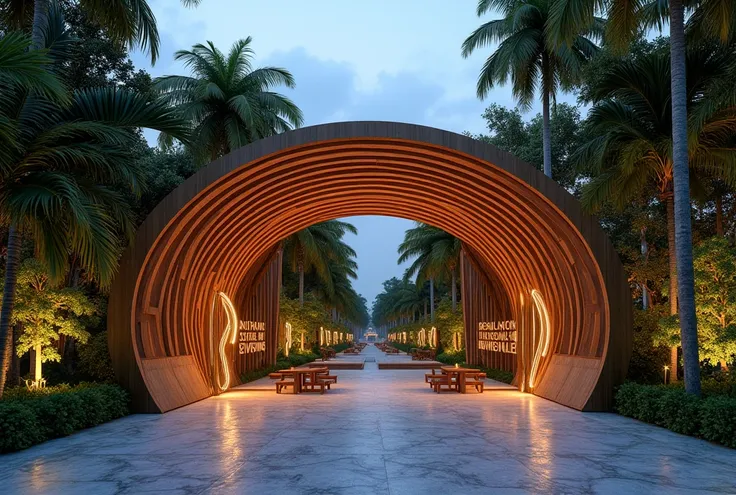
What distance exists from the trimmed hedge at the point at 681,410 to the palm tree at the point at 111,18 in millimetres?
11674

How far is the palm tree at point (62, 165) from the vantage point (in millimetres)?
9891

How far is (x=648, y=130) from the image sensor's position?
48.1ft

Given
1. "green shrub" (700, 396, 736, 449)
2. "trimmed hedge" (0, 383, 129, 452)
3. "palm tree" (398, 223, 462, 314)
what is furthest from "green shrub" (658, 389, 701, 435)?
"palm tree" (398, 223, 462, 314)

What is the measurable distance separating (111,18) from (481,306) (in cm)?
1968

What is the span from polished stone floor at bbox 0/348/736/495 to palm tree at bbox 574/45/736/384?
5.00m

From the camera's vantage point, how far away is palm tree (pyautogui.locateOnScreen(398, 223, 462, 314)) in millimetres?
34719

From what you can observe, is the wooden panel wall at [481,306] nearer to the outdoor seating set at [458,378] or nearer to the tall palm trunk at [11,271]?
the outdoor seating set at [458,378]

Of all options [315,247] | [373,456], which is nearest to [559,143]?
[315,247]

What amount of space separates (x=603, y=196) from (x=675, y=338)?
3.33m

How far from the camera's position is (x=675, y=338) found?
1323cm

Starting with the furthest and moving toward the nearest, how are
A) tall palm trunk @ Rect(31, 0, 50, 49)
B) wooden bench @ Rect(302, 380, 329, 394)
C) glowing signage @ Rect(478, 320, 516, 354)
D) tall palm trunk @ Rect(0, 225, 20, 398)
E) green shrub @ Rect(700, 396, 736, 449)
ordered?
glowing signage @ Rect(478, 320, 516, 354) → wooden bench @ Rect(302, 380, 329, 394) → tall palm trunk @ Rect(31, 0, 50, 49) → tall palm trunk @ Rect(0, 225, 20, 398) → green shrub @ Rect(700, 396, 736, 449)

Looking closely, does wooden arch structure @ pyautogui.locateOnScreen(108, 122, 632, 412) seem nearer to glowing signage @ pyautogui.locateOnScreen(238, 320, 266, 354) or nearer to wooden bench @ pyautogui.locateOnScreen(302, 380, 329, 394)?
glowing signage @ pyautogui.locateOnScreen(238, 320, 266, 354)

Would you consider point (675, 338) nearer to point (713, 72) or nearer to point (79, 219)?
point (713, 72)

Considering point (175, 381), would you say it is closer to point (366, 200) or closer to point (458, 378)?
point (458, 378)
